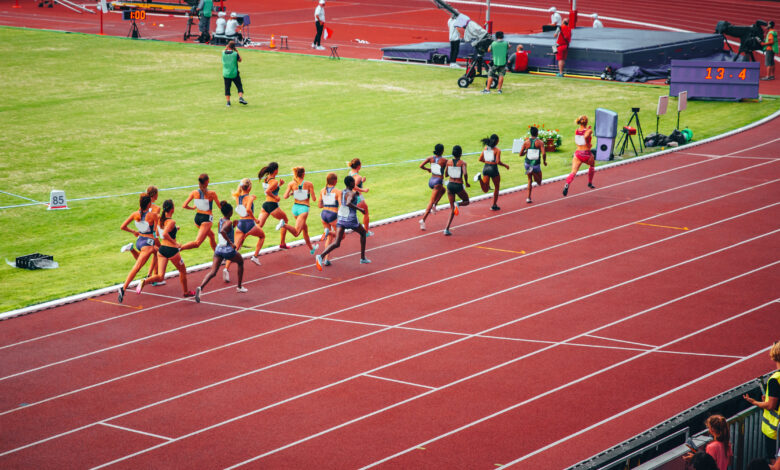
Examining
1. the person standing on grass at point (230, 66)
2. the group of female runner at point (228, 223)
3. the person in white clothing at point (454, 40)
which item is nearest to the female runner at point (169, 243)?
the group of female runner at point (228, 223)

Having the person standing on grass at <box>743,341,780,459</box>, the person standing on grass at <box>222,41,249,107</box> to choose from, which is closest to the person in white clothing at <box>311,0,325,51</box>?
the person standing on grass at <box>222,41,249,107</box>

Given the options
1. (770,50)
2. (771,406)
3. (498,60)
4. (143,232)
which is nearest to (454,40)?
(498,60)

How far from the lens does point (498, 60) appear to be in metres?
32.8

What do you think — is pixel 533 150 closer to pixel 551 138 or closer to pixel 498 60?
pixel 551 138

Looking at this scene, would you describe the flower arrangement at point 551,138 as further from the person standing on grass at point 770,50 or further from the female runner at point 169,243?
the person standing on grass at point 770,50

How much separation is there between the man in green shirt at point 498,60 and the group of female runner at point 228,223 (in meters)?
16.2

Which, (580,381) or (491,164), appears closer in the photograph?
(580,381)

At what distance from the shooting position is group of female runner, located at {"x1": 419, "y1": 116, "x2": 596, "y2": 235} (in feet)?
61.1

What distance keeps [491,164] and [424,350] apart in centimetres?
726

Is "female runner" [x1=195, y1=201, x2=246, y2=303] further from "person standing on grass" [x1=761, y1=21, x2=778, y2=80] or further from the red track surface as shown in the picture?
"person standing on grass" [x1=761, y1=21, x2=778, y2=80]

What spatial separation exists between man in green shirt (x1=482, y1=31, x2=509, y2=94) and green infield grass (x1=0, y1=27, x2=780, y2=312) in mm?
667

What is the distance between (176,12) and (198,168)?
33989 mm

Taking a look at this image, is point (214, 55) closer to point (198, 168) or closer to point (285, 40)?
point (285, 40)

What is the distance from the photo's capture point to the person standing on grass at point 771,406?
9.66 meters
